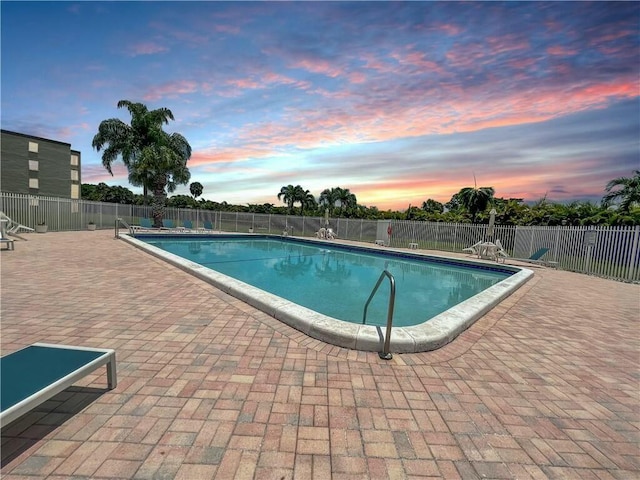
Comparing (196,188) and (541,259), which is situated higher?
(196,188)

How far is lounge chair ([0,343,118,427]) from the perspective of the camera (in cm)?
158

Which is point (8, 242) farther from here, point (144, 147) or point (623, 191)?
point (623, 191)

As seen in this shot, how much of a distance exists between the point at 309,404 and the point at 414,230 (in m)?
17.8

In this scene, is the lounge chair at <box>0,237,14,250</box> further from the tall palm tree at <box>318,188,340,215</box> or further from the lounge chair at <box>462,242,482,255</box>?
the tall palm tree at <box>318,188,340,215</box>

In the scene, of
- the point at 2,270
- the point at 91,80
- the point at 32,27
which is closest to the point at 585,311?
the point at 2,270

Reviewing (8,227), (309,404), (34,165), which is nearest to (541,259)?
(309,404)

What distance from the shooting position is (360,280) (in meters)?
9.28

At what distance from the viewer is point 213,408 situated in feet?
7.02

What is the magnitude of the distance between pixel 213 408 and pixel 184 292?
141 inches

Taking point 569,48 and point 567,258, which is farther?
point 567,258

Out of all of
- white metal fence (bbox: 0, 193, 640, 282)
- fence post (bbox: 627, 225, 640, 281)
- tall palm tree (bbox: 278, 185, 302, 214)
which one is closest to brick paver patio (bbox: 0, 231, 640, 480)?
fence post (bbox: 627, 225, 640, 281)

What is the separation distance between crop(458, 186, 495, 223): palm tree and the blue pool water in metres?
21.5

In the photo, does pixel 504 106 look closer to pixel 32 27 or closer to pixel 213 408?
pixel 213 408

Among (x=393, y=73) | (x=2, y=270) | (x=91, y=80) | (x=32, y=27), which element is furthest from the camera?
(x=91, y=80)
